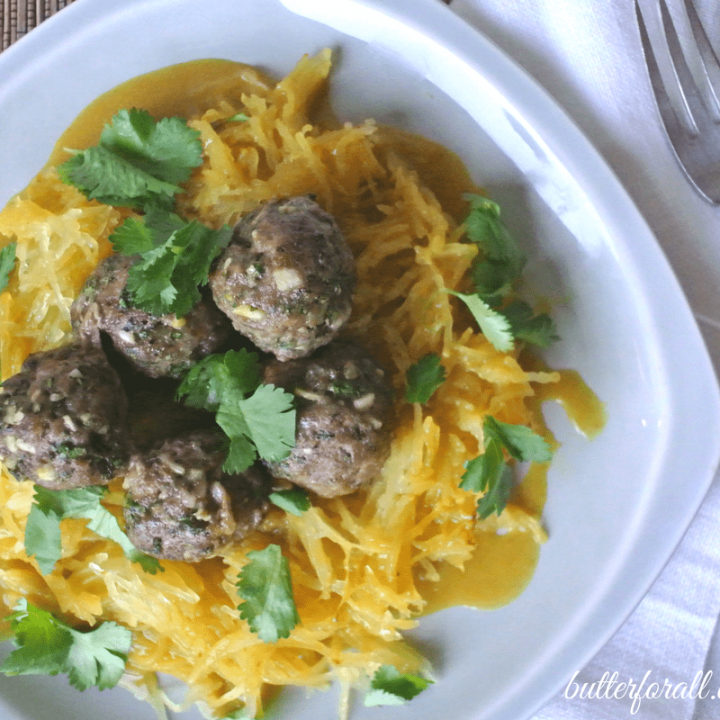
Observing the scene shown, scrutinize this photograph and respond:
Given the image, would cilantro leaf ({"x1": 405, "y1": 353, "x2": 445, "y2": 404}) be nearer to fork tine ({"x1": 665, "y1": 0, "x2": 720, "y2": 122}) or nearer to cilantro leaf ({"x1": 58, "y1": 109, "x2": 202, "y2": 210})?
cilantro leaf ({"x1": 58, "y1": 109, "x2": 202, "y2": 210})

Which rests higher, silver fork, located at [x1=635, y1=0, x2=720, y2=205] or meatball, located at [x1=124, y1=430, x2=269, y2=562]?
silver fork, located at [x1=635, y1=0, x2=720, y2=205]

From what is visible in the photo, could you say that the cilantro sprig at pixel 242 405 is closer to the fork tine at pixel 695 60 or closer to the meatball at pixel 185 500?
the meatball at pixel 185 500

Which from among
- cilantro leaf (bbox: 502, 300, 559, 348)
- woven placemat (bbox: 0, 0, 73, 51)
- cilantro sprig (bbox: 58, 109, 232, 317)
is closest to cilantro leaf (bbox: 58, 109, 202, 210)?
cilantro sprig (bbox: 58, 109, 232, 317)

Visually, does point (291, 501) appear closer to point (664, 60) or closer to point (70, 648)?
point (70, 648)

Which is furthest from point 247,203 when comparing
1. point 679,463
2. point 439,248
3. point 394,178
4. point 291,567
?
point 679,463

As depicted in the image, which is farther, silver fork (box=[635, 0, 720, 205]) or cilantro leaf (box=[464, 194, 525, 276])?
silver fork (box=[635, 0, 720, 205])

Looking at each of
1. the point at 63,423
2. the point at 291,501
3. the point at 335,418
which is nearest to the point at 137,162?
the point at 63,423
